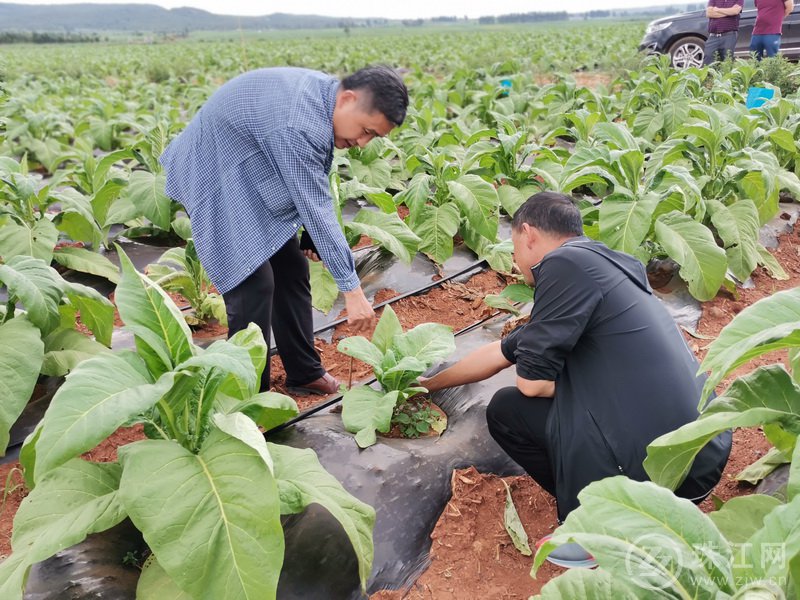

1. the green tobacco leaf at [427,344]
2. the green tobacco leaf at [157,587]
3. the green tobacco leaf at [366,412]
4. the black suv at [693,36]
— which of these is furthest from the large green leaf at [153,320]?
the black suv at [693,36]

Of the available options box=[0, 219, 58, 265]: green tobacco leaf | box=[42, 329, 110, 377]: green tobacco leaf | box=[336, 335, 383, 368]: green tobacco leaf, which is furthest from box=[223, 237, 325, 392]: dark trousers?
box=[0, 219, 58, 265]: green tobacco leaf

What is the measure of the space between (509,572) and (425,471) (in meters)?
0.47

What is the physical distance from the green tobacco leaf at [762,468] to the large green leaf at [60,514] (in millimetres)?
2114

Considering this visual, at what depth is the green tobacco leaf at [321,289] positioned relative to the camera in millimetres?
3719

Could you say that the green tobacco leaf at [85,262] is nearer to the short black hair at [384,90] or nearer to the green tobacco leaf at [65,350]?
the green tobacco leaf at [65,350]

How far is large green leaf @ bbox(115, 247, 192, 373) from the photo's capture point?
190cm

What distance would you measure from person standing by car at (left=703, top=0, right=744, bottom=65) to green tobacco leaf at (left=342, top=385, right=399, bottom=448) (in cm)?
821

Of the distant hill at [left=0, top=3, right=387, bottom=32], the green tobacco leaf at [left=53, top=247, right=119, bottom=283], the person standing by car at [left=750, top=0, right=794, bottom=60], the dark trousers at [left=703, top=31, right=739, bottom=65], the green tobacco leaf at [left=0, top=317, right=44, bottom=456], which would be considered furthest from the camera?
the distant hill at [left=0, top=3, right=387, bottom=32]

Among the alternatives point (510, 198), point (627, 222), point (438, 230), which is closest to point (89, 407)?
point (627, 222)

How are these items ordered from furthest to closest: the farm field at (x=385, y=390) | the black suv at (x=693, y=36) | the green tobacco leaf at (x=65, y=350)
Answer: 1. the black suv at (x=693, y=36)
2. the green tobacco leaf at (x=65, y=350)
3. the farm field at (x=385, y=390)

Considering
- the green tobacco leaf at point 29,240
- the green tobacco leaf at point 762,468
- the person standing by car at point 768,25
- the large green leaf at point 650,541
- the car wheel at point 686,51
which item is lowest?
the green tobacco leaf at point 762,468

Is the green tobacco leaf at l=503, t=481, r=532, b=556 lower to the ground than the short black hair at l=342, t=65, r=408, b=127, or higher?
lower

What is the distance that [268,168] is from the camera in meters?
2.59

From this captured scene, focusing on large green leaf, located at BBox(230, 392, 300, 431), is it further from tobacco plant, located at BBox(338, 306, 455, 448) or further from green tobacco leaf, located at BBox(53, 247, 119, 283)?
green tobacco leaf, located at BBox(53, 247, 119, 283)
